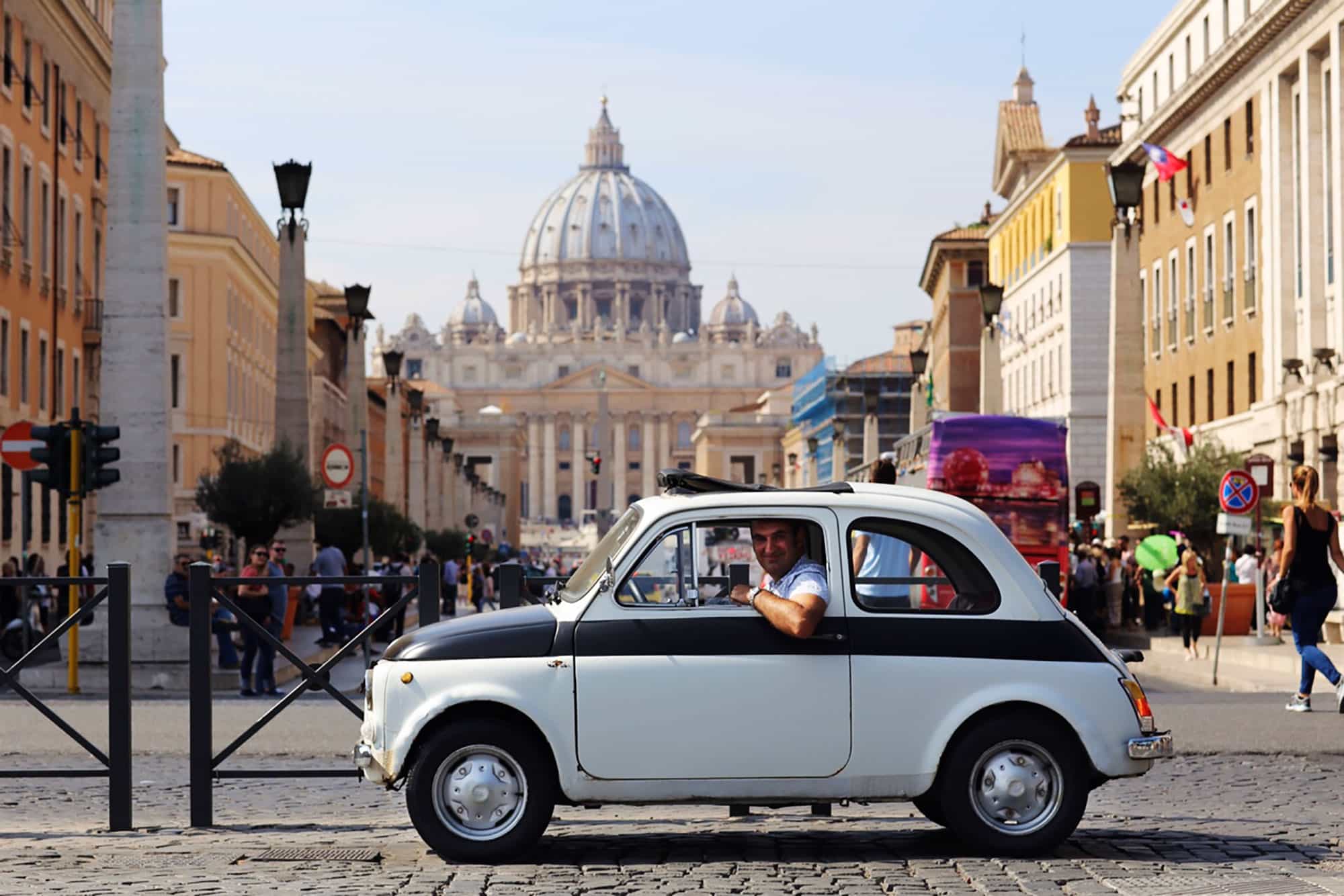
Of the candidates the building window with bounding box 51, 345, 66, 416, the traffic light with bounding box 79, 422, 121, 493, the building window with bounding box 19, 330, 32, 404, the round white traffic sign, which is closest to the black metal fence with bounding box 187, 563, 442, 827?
the traffic light with bounding box 79, 422, 121, 493

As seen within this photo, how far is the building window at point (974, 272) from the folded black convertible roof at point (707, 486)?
83492 mm

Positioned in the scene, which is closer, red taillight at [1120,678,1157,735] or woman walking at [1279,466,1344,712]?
red taillight at [1120,678,1157,735]

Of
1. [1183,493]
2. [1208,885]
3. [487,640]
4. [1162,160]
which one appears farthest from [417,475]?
[1208,885]

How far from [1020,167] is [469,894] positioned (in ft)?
240

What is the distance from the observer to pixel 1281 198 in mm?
43969

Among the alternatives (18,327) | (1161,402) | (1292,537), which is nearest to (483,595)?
(1161,402)

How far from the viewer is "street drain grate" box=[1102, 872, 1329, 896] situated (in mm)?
7941

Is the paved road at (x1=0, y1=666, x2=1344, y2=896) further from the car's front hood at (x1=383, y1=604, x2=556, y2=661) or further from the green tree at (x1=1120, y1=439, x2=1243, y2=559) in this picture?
the green tree at (x1=1120, y1=439, x2=1243, y2=559)

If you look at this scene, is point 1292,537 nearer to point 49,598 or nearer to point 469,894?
point 469,894

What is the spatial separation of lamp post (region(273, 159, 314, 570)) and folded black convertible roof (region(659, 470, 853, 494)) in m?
24.6

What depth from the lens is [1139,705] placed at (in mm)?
9180

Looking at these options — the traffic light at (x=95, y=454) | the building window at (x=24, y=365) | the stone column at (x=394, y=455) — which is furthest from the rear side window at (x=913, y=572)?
the stone column at (x=394, y=455)

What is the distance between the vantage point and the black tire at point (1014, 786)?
895 cm

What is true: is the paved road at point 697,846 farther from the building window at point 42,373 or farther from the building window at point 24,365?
the building window at point 42,373
